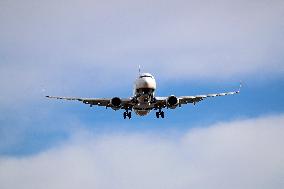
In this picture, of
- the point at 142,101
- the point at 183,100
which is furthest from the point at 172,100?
the point at 183,100

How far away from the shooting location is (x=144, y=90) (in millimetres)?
75875

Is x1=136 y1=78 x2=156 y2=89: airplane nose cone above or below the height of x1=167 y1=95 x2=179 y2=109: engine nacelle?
above

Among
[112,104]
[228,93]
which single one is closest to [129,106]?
[112,104]

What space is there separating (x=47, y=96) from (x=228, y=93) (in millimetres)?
28370

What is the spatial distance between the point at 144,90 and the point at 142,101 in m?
2.10

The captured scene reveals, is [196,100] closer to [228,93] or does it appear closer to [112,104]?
[228,93]

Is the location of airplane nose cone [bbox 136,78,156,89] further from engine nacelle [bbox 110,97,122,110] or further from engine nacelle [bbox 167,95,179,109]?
engine nacelle [bbox 110,97,122,110]

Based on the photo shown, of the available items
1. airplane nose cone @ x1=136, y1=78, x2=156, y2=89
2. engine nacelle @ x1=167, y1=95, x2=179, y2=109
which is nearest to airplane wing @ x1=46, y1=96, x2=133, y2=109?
airplane nose cone @ x1=136, y1=78, x2=156, y2=89

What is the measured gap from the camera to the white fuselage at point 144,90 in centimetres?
7590

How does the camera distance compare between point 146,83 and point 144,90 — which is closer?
point 146,83

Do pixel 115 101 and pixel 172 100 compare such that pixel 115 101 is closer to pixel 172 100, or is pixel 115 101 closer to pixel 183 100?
pixel 172 100

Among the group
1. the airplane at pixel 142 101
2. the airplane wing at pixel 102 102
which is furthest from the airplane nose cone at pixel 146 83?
the airplane wing at pixel 102 102

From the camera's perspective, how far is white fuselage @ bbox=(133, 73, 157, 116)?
2988 inches

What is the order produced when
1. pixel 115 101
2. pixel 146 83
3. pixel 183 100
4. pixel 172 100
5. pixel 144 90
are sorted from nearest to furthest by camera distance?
pixel 146 83
pixel 144 90
pixel 115 101
pixel 172 100
pixel 183 100
